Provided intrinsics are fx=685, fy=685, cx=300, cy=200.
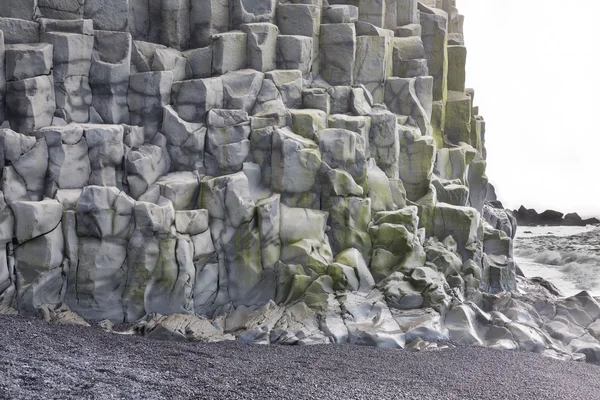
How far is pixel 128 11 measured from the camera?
63.8ft

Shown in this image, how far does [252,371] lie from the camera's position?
13000mm

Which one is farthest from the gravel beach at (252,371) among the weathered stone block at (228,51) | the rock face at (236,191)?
the weathered stone block at (228,51)

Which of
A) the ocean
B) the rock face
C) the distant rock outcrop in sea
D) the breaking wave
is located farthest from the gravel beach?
the distant rock outcrop in sea

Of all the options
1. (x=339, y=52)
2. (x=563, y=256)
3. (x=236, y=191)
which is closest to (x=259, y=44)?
(x=339, y=52)

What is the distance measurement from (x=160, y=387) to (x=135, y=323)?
4.89m

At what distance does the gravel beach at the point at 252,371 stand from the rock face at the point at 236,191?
115 centimetres

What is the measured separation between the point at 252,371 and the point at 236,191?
5.37 metres

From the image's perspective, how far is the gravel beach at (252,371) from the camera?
11.3 m

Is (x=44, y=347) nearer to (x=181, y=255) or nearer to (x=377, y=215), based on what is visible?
(x=181, y=255)

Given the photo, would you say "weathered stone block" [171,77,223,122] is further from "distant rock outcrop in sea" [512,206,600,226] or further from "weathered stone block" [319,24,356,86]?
"distant rock outcrop in sea" [512,206,600,226]

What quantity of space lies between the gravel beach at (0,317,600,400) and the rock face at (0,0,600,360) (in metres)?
1.15

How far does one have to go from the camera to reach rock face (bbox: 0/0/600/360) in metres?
16.1

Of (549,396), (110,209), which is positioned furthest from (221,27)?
(549,396)

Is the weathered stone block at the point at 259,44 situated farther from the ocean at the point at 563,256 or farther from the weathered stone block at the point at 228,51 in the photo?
the ocean at the point at 563,256
